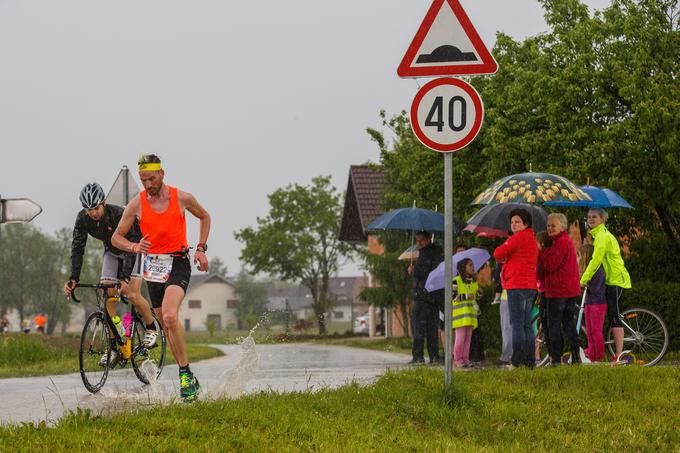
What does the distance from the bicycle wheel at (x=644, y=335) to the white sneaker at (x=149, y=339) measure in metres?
5.66

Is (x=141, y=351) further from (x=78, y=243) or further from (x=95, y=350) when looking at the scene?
(x=78, y=243)

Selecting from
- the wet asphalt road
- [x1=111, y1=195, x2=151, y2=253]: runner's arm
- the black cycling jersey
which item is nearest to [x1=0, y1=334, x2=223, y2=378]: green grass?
the wet asphalt road

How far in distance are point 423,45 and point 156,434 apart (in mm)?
3868

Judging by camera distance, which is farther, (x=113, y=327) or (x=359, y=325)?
(x=359, y=325)

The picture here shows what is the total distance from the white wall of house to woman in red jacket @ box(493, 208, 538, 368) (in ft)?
478

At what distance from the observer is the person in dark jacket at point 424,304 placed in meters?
16.2

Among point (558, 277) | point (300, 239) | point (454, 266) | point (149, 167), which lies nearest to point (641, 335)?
point (558, 277)

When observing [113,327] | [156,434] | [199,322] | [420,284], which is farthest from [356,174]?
[199,322]

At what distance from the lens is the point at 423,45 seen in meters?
9.07

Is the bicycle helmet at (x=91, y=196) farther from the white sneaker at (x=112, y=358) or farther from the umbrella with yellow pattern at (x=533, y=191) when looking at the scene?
the umbrella with yellow pattern at (x=533, y=191)

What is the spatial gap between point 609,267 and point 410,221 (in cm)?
440

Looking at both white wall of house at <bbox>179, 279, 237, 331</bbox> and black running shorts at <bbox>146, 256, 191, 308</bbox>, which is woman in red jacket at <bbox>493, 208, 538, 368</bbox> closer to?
black running shorts at <bbox>146, 256, 191, 308</bbox>

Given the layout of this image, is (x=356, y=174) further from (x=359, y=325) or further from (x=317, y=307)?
(x=359, y=325)

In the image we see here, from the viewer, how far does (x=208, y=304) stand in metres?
158
